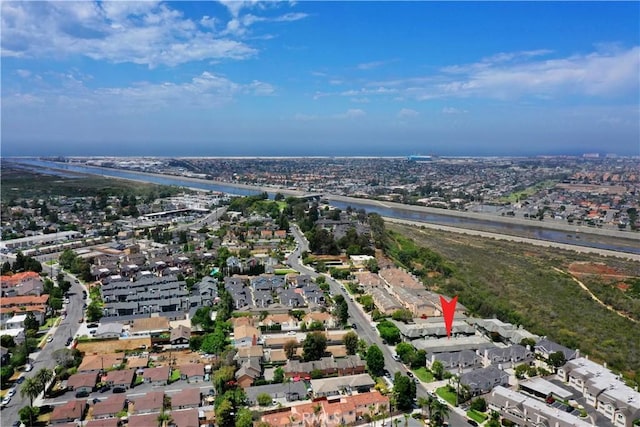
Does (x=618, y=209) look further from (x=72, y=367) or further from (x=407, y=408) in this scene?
(x=72, y=367)

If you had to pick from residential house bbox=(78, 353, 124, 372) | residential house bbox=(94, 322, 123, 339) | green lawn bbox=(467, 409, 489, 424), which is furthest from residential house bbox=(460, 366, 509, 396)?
residential house bbox=(94, 322, 123, 339)

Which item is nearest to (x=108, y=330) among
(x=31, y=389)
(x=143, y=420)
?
(x=31, y=389)

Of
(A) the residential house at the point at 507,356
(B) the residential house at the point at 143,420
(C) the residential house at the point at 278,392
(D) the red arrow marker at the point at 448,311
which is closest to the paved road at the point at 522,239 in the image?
(D) the red arrow marker at the point at 448,311

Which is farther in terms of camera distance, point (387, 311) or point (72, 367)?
point (387, 311)

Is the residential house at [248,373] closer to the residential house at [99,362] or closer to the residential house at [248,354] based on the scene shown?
the residential house at [248,354]

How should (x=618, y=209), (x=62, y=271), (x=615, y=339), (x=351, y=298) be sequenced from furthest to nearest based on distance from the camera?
(x=618, y=209) → (x=62, y=271) → (x=351, y=298) → (x=615, y=339)

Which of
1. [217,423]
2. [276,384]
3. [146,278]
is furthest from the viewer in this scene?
[146,278]

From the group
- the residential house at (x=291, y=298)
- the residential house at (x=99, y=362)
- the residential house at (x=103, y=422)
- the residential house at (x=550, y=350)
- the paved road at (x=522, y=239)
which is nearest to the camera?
the residential house at (x=103, y=422)

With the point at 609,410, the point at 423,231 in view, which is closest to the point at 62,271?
the point at 609,410
